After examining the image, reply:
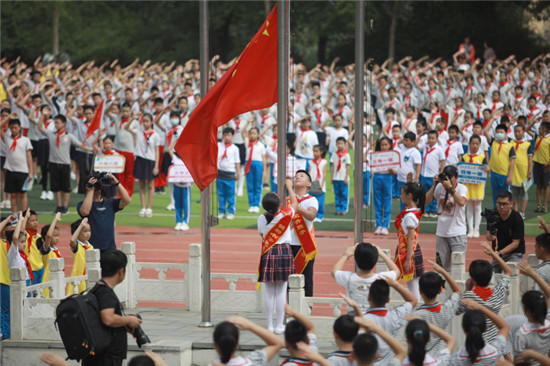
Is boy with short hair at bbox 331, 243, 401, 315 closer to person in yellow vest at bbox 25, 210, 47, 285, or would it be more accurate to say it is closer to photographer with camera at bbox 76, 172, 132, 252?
photographer with camera at bbox 76, 172, 132, 252

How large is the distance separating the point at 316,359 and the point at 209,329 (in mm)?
4409

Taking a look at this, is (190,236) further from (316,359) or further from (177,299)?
(316,359)

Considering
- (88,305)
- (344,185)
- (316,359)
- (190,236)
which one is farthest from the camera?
(344,185)

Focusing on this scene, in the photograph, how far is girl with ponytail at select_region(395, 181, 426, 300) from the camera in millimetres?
10570

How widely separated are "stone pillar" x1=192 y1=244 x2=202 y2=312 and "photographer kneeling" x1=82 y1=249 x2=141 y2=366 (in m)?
4.15

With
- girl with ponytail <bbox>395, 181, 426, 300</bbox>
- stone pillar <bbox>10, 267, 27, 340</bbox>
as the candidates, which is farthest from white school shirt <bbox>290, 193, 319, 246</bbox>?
stone pillar <bbox>10, 267, 27, 340</bbox>

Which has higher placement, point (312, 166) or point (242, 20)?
point (242, 20)

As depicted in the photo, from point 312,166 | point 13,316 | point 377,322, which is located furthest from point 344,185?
point 377,322

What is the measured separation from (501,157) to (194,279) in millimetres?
8866

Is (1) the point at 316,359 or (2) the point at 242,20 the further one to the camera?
(2) the point at 242,20

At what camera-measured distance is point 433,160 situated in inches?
757

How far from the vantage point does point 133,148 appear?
21266mm

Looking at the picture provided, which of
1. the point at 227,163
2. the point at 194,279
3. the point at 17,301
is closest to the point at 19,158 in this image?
the point at 227,163

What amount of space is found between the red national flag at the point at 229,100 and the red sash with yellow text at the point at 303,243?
4.04 feet
